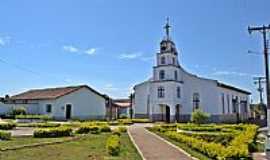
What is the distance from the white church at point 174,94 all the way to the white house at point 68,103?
5374mm

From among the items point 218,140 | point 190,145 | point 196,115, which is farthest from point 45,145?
point 196,115

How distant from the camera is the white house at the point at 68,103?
4419cm

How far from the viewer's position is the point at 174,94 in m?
45.0

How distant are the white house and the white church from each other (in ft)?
17.6

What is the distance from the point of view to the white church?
4500 cm

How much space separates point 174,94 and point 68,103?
13.3 m

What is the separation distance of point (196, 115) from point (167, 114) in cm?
1443

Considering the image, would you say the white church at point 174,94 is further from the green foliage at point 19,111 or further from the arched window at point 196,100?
the green foliage at point 19,111

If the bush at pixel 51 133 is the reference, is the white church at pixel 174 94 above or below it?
above

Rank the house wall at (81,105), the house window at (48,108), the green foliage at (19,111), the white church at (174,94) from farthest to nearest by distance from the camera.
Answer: the white church at (174,94), the house window at (48,108), the house wall at (81,105), the green foliage at (19,111)

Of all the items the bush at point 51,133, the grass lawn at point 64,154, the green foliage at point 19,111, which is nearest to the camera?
the grass lawn at point 64,154

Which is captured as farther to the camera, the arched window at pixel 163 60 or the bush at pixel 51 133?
the arched window at pixel 163 60

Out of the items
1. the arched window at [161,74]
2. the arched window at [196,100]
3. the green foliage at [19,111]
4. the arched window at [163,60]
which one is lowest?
the green foliage at [19,111]

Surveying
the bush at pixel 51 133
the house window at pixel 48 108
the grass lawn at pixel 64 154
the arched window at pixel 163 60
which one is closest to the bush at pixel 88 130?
the bush at pixel 51 133
